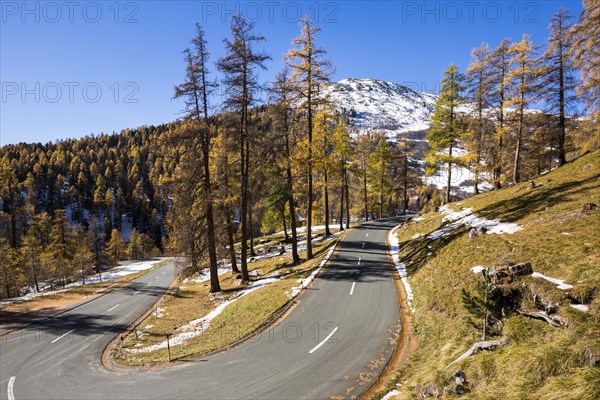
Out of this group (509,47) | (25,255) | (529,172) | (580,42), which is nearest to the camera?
(580,42)

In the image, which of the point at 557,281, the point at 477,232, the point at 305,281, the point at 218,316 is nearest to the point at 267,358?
the point at 218,316

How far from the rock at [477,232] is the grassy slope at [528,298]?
0.41m

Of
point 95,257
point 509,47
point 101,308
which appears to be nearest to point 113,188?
point 95,257

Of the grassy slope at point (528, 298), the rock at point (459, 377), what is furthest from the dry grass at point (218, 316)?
the rock at point (459, 377)

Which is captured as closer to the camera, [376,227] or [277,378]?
[277,378]

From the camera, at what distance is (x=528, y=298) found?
9.82m

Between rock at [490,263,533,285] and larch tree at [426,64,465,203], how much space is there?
20848 millimetres

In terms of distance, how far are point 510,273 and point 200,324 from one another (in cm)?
1545

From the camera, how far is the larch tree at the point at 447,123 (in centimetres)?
2920

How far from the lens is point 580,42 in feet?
65.0

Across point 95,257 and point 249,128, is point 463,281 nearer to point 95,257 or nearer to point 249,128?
point 249,128

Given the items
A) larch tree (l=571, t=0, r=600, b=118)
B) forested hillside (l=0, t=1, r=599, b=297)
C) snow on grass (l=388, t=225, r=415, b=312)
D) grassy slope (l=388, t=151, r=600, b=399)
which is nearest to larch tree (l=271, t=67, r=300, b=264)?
forested hillside (l=0, t=1, r=599, b=297)

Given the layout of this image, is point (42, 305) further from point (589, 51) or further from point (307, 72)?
point (589, 51)

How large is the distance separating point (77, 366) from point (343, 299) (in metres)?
13.2
